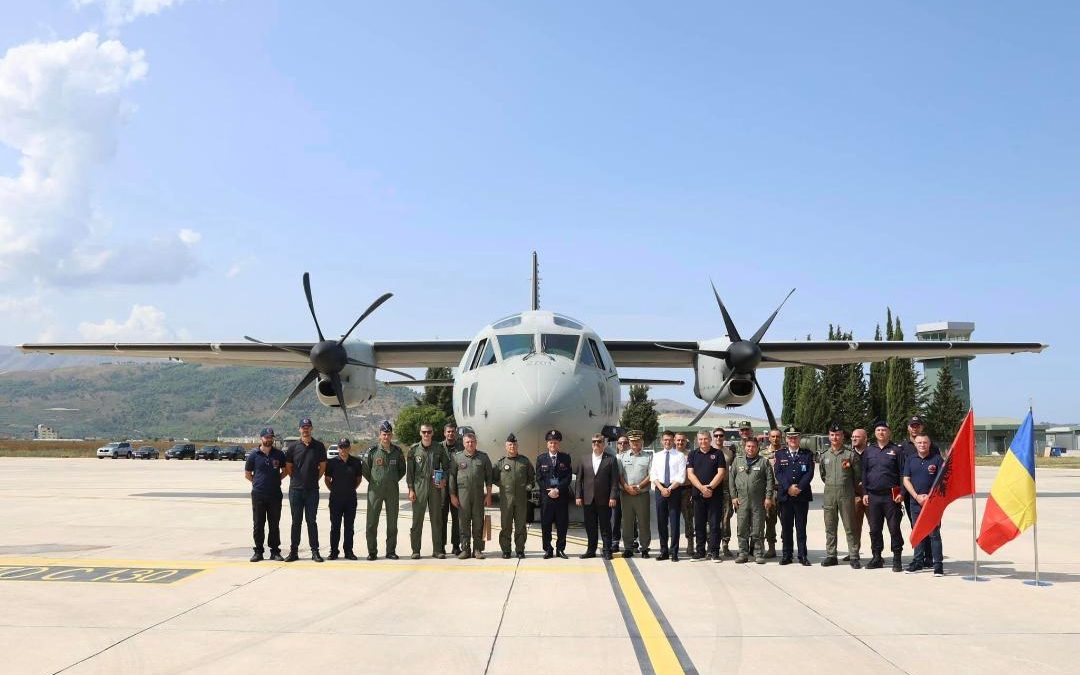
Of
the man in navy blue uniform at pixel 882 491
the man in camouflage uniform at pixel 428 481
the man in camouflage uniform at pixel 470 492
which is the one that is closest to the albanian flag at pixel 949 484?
the man in navy blue uniform at pixel 882 491

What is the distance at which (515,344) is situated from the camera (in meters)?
13.6

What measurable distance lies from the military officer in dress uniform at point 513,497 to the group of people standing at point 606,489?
1cm

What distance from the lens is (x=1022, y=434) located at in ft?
30.8

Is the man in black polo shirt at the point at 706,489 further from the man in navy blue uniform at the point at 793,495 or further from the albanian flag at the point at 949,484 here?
the albanian flag at the point at 949,484

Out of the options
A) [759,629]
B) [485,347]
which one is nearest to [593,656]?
[759,629]

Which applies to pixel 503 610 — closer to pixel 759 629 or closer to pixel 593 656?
pixel 593 656

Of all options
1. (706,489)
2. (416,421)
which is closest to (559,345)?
(706,489)

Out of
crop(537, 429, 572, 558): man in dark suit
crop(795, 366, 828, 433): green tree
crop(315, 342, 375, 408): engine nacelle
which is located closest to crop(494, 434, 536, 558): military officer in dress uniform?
crop(537, 429, 572, 558): man in dark suit

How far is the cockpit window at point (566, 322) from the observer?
14.1 m

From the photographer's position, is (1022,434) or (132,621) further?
(1022,434)

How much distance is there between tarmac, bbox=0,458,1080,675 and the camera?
564 centimetres

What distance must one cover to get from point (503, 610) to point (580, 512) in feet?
30.1

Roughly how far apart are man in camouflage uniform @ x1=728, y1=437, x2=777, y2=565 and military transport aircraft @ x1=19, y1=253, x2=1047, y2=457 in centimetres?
264

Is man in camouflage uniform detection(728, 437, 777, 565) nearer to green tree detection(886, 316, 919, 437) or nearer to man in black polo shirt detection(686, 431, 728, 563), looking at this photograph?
man in black polo shirt detection(686, 431, 728, 563)
